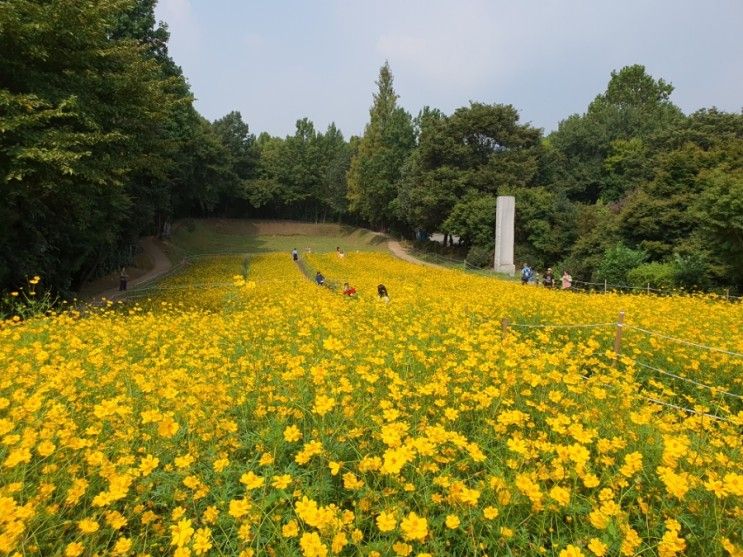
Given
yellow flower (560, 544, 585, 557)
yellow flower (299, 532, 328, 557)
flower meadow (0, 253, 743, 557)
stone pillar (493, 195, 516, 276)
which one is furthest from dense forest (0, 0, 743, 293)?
yellow flower (560, 544, 585, 557)

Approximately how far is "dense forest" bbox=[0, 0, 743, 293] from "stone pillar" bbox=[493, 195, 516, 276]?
99.7 inches

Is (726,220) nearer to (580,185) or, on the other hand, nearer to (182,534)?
(182,534)

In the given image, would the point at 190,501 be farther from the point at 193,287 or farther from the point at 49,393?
the point at 193,287

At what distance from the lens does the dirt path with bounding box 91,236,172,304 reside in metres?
21.0

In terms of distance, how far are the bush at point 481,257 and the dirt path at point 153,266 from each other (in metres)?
20.9

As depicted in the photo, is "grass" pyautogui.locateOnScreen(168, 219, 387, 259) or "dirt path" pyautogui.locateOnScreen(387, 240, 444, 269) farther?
"grass" pyautogui.locateOnScreen(168, 219, 387, 259)

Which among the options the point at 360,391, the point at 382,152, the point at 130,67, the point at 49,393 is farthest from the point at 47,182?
the point at 382,152

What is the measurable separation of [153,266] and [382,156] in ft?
88.4

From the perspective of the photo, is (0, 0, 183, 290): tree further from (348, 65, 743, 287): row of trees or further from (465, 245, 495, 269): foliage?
(465, 245, 495, 269): foliage

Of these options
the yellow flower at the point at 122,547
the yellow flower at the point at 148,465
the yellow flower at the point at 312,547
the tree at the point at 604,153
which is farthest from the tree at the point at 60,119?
the tree at the point at 604,153

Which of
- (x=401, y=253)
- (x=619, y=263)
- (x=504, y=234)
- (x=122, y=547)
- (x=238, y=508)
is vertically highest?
(x=238, y=508)

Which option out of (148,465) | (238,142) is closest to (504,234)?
(148,465)

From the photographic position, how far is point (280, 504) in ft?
8.59

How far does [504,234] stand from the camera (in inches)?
1235
